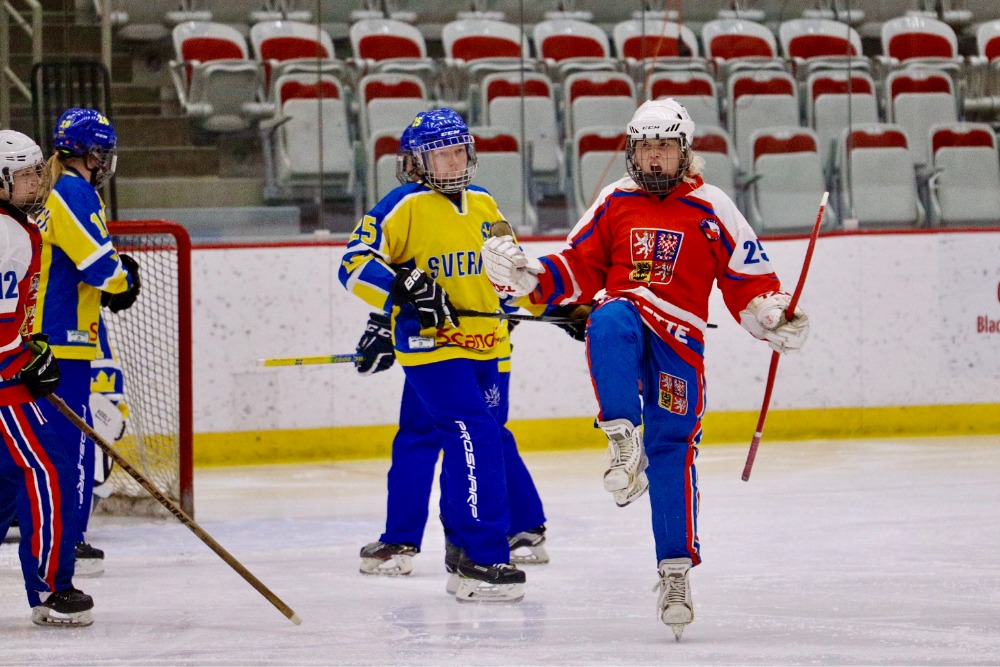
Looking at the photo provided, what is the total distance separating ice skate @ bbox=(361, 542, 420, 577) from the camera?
460cm

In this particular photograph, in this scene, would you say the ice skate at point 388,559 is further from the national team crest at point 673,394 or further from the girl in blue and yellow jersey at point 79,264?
the national team crest at point 673,394

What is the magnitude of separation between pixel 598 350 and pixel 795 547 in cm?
175

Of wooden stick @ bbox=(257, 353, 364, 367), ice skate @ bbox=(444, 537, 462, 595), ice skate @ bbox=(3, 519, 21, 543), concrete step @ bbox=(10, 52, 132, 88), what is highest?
concrete step @ bbox=(10, 52, 132, 88)

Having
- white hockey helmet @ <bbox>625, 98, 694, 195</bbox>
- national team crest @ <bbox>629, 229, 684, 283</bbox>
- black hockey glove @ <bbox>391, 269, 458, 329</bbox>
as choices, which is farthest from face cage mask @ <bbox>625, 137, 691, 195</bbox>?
black hockey glove @ <bbox>391, 269, 458, 329</bbox>

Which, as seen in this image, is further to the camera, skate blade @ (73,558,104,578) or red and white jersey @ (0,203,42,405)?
skate blade @ (73,558,104,578)

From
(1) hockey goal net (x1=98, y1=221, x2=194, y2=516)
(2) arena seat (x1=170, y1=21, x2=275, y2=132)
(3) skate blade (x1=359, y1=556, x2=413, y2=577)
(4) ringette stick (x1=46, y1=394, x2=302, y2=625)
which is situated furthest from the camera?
(2) arena seat (x1=170, y1=21, x2=275, y2=132)

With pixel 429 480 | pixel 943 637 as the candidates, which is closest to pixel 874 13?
pixel 429 480

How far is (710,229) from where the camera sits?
3.69m

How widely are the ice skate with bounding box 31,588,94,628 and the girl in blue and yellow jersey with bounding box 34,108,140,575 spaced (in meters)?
0.70

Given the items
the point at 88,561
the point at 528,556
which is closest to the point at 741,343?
the point at 528,556

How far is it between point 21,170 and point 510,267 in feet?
4.15

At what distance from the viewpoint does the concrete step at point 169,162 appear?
23.3ft

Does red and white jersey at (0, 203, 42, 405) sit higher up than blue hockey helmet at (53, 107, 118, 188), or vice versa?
blue hockey helmet at (53, 107, 118, 188)

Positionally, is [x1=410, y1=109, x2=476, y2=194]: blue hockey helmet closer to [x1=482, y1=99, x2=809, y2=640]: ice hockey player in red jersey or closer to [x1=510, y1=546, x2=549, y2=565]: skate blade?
[x1=482, y1=99, x2=809, y2=640]: ice hockey player in red jersey
